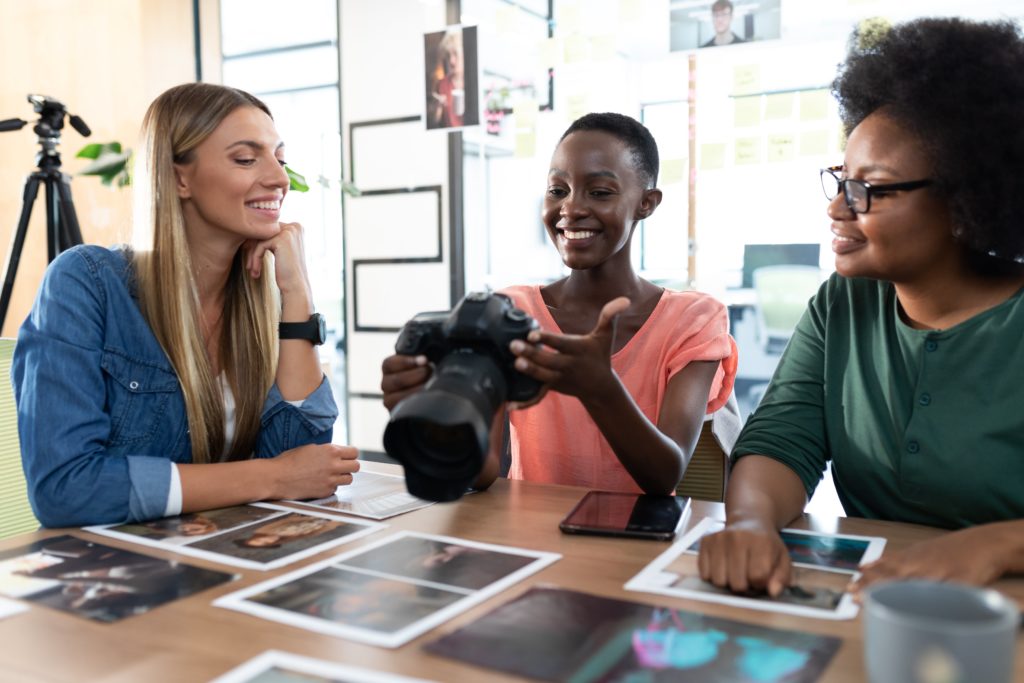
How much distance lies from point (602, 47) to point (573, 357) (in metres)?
2.33

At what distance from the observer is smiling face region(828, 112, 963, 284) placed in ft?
3.59

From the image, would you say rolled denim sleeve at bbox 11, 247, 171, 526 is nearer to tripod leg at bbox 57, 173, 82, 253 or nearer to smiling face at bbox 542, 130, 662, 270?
smiling face at bbox 542, 130, 662, 270

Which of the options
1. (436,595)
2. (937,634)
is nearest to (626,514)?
(436,595)

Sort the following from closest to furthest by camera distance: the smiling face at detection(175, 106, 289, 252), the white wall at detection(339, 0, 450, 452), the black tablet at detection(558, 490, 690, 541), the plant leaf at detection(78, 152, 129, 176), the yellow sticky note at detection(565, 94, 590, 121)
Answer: the black tablet at detection(558, 490, 690, 541) → the smiling face at detection(175, 106, 289, 252) → the plant leaf at detection(78, 152, 129, 176) → the yellow sticky note at detection(565, 94, 590, 121) → the white wall at detection(339, 0, 450, 452)

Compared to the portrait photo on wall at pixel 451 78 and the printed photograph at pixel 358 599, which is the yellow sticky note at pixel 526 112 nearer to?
the portrait photo on wall at pixel 451 78

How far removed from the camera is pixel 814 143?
264 centimetres

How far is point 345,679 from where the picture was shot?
0.62m

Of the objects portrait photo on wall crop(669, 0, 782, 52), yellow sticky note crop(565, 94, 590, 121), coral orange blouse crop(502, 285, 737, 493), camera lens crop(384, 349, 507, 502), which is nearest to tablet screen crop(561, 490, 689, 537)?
camera lens crop(384, 349, 507, 502)

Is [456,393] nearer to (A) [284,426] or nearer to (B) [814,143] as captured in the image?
(A) [284,426]

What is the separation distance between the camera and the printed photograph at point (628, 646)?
63 centimetres

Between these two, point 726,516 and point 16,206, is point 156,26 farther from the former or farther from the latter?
point 726,516

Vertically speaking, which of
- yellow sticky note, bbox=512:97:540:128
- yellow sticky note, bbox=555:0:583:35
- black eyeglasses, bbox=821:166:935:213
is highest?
yellow sticky note, bbox=555:0:583:35

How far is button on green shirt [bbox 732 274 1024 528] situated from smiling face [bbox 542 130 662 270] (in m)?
0.40

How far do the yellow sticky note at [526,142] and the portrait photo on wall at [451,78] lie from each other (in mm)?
176
